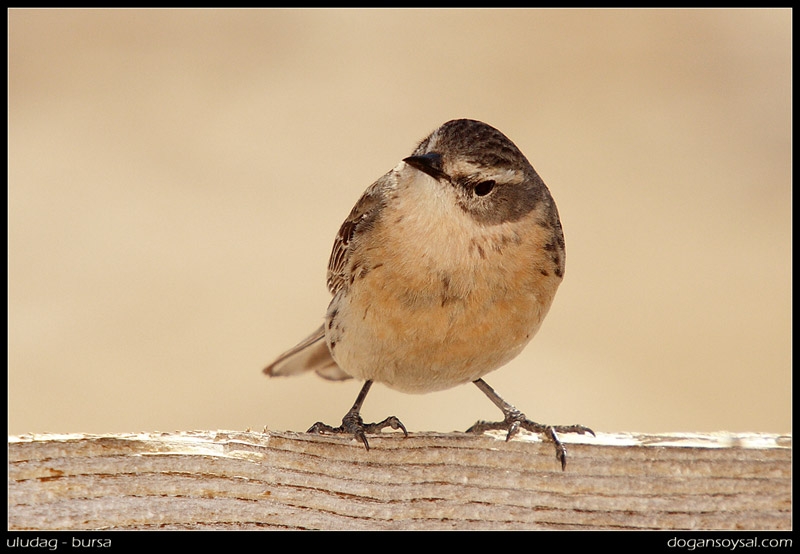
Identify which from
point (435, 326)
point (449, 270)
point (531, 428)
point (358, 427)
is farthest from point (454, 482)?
point (531, 428)

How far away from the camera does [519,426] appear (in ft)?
16.7

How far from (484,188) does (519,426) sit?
3.89ft

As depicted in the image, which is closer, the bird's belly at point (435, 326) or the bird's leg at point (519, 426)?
the bird's leg at point (519, 426)

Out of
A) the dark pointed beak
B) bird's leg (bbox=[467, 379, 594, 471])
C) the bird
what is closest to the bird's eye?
the bird

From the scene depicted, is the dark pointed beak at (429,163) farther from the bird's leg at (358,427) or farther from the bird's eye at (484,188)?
the bird's leg at (358,427)

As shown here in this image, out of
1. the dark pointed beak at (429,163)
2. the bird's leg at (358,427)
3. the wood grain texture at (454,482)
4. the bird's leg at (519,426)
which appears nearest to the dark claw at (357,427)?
the bird's leg at (358,427)

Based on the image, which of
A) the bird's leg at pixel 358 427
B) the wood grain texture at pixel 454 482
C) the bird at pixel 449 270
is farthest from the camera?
the bird at pixel 449 270

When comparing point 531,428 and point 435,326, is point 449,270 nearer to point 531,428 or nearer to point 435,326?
point 435,326

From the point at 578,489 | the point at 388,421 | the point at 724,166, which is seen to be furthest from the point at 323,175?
the point at 578,489

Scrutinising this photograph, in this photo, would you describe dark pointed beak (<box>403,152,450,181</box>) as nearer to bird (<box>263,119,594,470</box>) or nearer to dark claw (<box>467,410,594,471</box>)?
bird (<box>263,119,594,470</box>)

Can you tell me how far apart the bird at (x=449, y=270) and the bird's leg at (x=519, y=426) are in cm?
1

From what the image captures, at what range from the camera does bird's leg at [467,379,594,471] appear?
4.11 metres

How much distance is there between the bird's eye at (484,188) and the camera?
184 inches

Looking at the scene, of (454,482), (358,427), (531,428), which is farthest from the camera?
(531,428)
